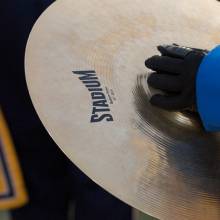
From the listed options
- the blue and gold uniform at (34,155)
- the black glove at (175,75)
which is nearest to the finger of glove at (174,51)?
the black glove at (175,75)

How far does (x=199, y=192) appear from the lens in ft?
1.93

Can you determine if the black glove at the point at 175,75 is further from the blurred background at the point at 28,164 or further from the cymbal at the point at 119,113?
the blurred background at the point at 28,164

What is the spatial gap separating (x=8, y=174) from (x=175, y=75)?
28cm

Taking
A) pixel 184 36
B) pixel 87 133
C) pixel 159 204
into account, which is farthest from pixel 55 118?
pixel 184 36

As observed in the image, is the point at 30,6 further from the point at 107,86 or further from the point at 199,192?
the point at 199,192

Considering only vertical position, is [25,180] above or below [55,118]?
below

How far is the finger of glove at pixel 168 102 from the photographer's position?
1.98 feet

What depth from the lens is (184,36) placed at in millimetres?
699

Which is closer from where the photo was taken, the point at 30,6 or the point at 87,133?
the point at 87,133

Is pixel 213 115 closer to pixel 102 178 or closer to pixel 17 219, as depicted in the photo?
pixel 102 178

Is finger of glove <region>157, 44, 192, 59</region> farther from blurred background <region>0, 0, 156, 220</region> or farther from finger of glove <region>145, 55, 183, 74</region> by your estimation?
blurred background <region>0, 0, 156, 220</region>

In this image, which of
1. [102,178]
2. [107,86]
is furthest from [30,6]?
[102,178]

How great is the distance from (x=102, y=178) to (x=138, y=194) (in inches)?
2.0

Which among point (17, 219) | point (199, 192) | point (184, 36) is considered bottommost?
point (17, 219)
